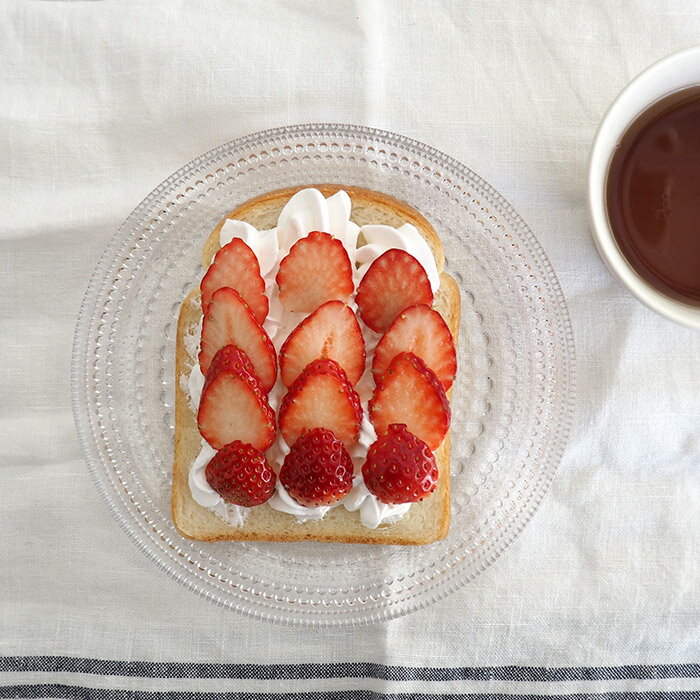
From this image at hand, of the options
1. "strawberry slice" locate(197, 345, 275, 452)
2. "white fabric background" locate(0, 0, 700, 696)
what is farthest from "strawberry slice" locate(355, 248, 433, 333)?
"white fabric background" locate(0, 0, 700, 696)

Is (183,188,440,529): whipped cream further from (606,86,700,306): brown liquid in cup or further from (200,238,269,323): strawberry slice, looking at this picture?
(606,86,700,306): brown liquid in cup

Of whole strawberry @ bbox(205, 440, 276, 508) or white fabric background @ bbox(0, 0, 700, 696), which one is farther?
white fabric background @ bbox(0, 0, 700, 696)

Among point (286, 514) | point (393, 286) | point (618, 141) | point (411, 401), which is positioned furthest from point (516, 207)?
point (286, 514)

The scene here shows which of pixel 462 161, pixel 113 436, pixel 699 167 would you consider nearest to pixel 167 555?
pixel 113 436

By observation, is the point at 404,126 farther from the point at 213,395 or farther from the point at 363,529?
the point at 363,529

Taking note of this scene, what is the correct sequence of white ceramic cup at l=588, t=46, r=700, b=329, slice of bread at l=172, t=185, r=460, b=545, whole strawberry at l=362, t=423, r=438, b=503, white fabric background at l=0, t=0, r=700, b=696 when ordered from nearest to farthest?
whole strawberry at l=362, t=423, r=438, b=503 → white ceramic cup at l=588, t=46, r=700, b=329 → slice of bread at l=172, t=185, r=460, b=545 → white fabric background at l=0, t=0, r=700, b=696

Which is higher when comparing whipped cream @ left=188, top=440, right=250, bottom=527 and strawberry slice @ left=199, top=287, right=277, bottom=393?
strawberry slice @ left=199, top=287, right=277, bottom=393

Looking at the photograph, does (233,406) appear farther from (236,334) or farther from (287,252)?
(287,252)
